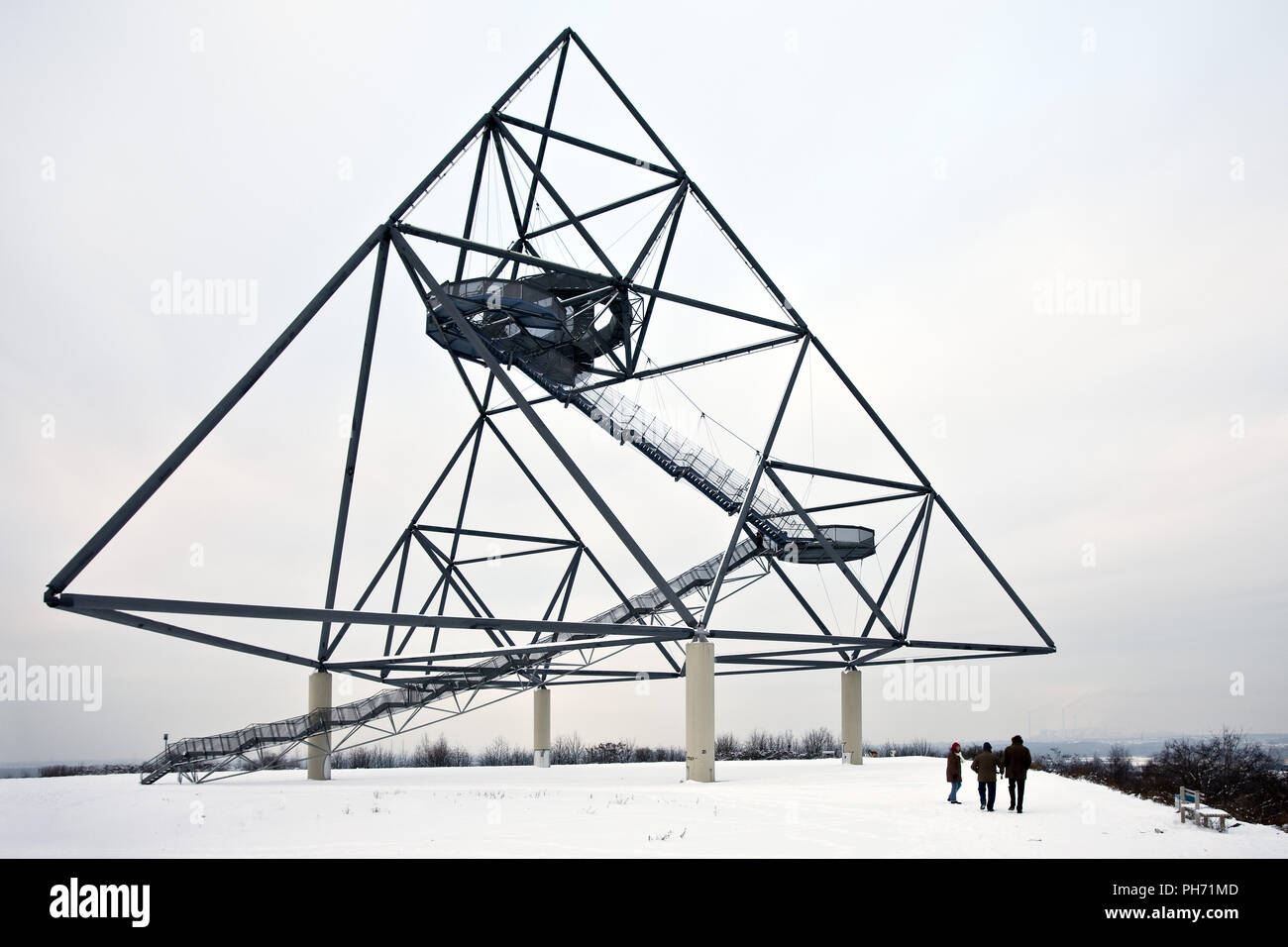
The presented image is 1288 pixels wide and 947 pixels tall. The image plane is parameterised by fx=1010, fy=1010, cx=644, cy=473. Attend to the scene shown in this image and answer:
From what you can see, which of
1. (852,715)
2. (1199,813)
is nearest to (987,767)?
(1199,813)

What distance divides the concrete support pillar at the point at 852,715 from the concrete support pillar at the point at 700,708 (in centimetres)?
1580

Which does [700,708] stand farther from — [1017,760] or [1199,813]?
[1199,813]

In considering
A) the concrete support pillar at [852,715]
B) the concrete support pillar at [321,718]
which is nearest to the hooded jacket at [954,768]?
the concrete support pillar at [321,718]

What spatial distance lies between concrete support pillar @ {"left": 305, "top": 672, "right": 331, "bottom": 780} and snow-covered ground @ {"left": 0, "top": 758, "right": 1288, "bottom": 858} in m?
4.75

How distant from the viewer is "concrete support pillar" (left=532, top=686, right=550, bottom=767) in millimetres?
42594

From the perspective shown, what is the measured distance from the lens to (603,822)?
54.1 feet

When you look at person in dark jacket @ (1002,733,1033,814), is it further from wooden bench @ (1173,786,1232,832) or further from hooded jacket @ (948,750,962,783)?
wooden bench @ (1173,786,1232,832)

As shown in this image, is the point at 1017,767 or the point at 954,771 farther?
the point at 954,771

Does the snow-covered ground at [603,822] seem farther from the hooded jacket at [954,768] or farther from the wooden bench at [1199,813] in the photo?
the hooded jacket at [954,768]

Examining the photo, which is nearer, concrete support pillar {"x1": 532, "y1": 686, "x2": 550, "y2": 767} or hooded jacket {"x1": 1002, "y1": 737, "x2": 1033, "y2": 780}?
hooded jacket {"x1": 1002, "y1": 737, "x2": 1033, "y2": 780}

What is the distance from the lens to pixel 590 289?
29312 mm

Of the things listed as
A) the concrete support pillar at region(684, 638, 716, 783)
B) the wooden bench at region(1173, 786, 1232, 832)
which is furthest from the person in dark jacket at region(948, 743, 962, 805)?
the concrete support pillar at region(684, 638, 716, 783)

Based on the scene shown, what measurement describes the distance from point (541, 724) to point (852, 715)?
1288 cm

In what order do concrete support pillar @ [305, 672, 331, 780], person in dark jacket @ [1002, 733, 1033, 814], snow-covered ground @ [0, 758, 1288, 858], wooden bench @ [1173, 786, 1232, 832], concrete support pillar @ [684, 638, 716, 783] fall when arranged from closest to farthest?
snow-covered ground @ [0, 758, 1288, 858] < wooden bench @ [1173, 786, 1232, 832] < person in dark jacket @ [1002, 733, 1033, 814] < concrete support pillar @ [684, 638, 716, 783] < concrete support pillar @ [305, 672, 331, 780]
